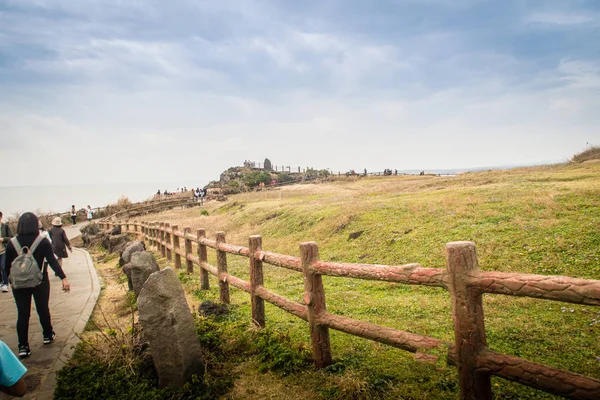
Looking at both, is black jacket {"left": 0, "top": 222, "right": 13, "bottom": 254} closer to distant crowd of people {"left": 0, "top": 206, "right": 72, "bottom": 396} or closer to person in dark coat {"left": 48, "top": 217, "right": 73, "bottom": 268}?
person in dark coat {"left": 48, "top": 217, "right": 73, "bottom": 268}

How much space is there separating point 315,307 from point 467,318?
212cm

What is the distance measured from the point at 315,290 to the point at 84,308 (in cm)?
679

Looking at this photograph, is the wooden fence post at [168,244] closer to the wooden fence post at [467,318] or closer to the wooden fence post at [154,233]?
the wooden fence post at [154,233]

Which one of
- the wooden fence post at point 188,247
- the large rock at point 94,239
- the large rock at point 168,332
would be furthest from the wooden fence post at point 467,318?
the large rock at point 94,239

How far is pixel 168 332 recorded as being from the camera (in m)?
4.68

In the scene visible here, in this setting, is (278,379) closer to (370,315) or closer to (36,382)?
(370,315)

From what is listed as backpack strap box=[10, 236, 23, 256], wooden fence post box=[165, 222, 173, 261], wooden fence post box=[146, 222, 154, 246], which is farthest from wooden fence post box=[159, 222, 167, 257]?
backpack strap box=[10, 236, 23, 256]

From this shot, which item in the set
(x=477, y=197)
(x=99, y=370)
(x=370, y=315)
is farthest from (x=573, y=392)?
(x=477, y=197)

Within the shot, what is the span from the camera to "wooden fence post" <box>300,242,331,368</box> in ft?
16.1

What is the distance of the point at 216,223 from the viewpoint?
82.7ft

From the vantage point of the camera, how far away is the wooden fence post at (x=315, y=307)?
4.89 meters

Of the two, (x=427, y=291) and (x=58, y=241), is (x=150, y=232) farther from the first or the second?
(x=427, y=291)

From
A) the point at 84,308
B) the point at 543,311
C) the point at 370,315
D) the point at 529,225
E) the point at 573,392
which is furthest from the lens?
the point at 529,225

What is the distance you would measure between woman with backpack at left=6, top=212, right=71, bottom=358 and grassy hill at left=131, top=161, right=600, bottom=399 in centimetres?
337
